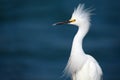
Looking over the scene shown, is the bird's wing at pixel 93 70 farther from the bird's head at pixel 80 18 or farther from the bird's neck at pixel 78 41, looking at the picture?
the bird's head at pixel 80 18

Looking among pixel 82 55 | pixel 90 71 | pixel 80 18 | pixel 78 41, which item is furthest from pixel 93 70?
pixel 80 18

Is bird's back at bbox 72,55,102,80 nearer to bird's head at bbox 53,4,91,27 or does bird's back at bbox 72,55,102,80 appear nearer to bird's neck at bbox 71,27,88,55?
bird's neck at bbox 71,27,88,55


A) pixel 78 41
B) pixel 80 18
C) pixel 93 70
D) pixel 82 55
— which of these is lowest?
pixel 93 70

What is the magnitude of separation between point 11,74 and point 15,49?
52cm

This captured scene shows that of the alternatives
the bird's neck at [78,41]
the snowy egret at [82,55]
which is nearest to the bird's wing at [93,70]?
the snowy egret at [82,55]

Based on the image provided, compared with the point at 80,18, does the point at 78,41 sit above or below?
below

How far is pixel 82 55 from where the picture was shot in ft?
15.0

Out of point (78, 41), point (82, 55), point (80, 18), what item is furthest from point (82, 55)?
point (80, 18)

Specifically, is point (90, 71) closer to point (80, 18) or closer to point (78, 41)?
point (78, 41)

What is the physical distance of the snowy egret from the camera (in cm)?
458

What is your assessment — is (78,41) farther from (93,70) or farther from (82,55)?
(93,70)

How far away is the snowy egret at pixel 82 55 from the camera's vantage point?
4578mm

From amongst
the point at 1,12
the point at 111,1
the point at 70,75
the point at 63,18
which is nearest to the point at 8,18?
the point at 1,12

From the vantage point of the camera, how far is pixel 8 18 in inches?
258
